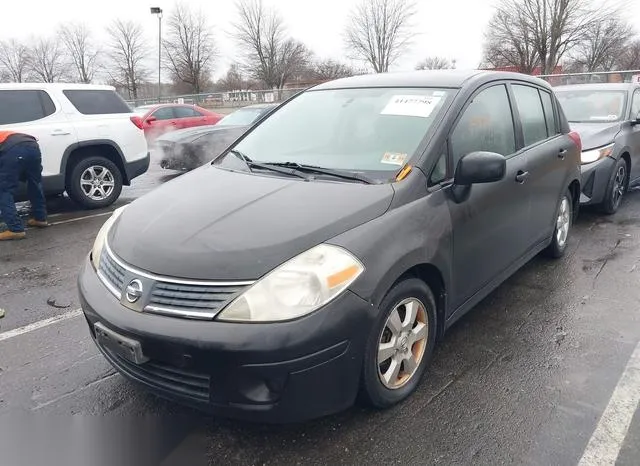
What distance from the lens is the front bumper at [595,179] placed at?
5.72m

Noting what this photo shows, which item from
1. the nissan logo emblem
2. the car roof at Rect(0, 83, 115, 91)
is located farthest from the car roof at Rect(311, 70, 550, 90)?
the car roof at Rect(0, 83, 115, 91)

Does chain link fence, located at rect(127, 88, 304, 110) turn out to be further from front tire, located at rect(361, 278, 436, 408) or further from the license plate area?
the license plate area

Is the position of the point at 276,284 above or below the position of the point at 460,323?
above

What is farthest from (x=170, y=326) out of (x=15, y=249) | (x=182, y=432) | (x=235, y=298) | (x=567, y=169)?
(x=15, y=249)

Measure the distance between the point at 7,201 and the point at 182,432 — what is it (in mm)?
4728

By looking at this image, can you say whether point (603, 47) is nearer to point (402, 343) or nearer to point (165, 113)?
point (165, 113)

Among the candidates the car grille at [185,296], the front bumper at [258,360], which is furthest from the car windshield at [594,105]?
the car grille at [185,296]

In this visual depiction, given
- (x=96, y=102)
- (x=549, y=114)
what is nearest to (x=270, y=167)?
(x=549, y=114)

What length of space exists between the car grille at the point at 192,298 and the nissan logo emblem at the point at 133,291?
82mm

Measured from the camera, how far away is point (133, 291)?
220 centimetres

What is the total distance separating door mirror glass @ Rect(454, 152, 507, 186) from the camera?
8.88 feet

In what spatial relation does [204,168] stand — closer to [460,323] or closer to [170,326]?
[170,326]

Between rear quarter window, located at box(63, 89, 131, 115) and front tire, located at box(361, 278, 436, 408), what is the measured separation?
21.6 feet

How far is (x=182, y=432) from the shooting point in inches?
95.2
